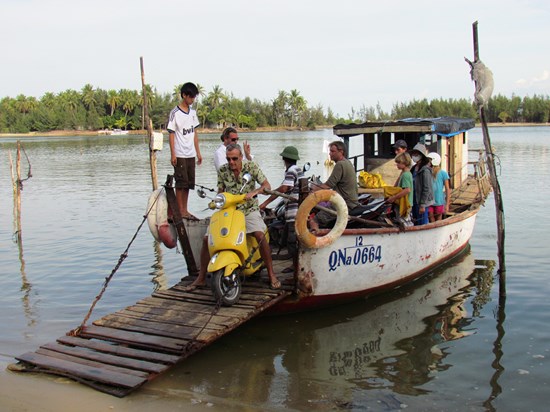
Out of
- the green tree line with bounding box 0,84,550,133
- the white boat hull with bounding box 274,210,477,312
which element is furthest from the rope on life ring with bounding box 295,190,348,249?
the green tree line with bounding box 0,84,550,133

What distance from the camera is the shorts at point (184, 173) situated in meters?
7.74

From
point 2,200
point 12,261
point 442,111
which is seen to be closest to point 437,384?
point 12,261

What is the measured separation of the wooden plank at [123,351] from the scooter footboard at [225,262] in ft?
3.53

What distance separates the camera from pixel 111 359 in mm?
5398

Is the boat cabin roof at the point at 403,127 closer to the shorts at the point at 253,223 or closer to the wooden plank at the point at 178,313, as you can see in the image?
the shorts at the point at 253,223

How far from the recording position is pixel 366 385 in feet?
18.7

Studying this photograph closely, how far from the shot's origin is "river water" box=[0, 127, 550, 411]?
526cm

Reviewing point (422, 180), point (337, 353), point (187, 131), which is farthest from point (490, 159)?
point (187, 131)

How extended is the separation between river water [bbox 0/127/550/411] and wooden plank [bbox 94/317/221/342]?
0.41 metres

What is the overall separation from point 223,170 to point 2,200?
16296 mm

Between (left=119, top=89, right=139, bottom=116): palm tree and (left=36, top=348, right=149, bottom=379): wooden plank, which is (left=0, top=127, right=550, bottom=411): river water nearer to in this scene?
(left=36, top=348, right=149, bottom=379): wooden plank

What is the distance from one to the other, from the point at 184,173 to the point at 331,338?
302 cm

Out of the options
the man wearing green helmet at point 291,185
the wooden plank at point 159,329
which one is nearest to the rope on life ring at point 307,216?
the man wearing green helmet at point 291,185

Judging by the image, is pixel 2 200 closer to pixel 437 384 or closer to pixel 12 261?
pixel 12 261
